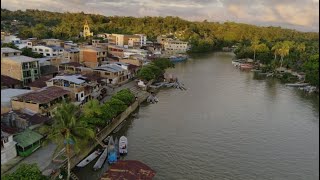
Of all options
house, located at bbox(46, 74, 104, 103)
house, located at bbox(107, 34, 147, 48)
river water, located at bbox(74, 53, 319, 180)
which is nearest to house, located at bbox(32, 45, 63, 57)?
river water, located at bbox(74, 53, 319, 180)

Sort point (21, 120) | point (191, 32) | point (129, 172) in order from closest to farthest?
1. point (129, 172)
2. point (21, 120)
3. point (191, 32)

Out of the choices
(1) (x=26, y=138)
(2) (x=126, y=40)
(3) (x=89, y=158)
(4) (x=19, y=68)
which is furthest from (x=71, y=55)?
(2) (x=126, y=40)

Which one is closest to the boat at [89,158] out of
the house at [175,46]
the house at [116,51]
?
the house at [116,51]

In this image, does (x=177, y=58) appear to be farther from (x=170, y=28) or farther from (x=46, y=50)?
(x=170, y=28)

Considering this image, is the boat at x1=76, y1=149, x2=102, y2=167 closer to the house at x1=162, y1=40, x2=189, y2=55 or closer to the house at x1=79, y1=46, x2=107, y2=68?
the house at x1=79, y1=46, x2=107, y2=68

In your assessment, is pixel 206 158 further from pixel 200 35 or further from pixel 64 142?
pixel 200 35

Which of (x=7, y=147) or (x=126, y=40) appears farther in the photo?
(x=126, y=40)

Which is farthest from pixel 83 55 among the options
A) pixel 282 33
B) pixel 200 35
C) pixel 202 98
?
pixel 282 33
